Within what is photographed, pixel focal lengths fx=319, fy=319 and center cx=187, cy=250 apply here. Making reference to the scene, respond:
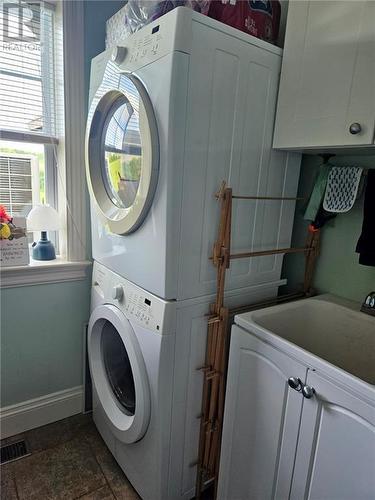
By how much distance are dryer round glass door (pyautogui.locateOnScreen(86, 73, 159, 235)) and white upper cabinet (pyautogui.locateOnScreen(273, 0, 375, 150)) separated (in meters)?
0.52

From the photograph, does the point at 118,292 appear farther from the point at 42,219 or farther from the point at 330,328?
the point at 330,328

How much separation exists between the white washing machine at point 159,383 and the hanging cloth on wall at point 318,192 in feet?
1.17

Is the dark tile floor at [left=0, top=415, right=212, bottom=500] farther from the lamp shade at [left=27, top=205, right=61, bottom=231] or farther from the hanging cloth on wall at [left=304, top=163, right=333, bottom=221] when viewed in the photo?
the hanging cloth on wall at [left=304, top=163, right=333, bottom=221]

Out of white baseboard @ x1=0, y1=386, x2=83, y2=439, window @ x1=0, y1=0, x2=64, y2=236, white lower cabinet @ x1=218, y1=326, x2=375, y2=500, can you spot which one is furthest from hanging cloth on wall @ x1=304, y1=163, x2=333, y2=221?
white baseboard @ x1=0, y1=386, x2=83, y2=439

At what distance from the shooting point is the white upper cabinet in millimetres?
933

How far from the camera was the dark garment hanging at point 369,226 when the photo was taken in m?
1.19

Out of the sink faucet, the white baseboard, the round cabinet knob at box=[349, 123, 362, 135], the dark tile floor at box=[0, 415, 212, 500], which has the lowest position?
the dark tile floor at box=[0, 415, 212, 500]

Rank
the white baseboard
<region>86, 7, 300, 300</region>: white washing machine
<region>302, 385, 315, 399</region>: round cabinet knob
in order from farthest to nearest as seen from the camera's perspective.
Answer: the white baseboard, <region>86, 7, 300, 300</region>: white washing machine, <region>302, 385, 315, 399</region>: round cabinet knob

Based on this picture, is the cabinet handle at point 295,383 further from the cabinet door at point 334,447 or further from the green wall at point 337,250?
the green wall at point 337,250

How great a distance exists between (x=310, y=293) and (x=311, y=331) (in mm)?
203

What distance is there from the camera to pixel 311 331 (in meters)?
1.35

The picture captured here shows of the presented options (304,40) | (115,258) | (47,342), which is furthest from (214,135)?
(47,342)

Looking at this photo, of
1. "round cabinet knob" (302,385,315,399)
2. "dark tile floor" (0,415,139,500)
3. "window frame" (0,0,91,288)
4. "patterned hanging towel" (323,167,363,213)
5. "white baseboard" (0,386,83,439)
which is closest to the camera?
"round cabinet knob" (302,385,315,399)

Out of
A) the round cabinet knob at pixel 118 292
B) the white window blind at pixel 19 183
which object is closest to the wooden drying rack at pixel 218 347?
the round cabinet knob at pixel 118 292
